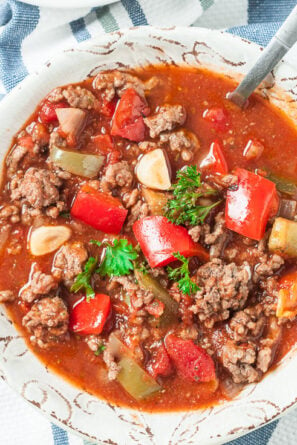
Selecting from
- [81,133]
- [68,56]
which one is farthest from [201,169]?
[68,56]

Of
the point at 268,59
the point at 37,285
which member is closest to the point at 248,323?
the point at 37,285

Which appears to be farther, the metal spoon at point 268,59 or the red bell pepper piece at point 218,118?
the red bell pepper piece at point 218,118

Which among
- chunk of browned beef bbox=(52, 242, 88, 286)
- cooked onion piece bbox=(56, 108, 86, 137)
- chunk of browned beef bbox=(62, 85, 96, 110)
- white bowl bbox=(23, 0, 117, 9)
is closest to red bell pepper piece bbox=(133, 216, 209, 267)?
chunk of browned beef bbox=(52, 242, 88, 286)

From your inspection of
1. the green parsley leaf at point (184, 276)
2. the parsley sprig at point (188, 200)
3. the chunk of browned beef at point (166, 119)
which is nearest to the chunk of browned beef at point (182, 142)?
the chunk of browned beef at point (166, 119)

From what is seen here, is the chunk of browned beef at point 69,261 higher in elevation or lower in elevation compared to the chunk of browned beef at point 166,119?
lower

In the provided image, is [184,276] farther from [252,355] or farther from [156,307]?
[252,355]

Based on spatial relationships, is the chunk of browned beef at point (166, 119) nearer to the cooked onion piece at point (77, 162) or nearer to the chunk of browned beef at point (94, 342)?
the cooked onion piece at point (77, 162)

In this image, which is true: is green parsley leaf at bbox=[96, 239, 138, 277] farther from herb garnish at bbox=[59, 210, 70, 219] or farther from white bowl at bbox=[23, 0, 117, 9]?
white bowl at bbox=[23, 0, 117, 9]
